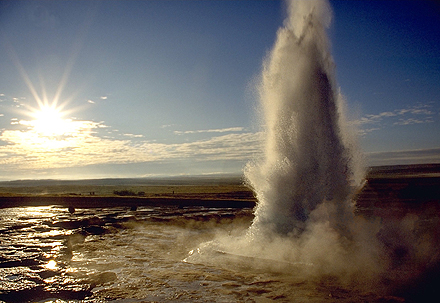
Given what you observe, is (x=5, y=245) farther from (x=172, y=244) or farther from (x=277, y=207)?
(x=277, y=207)

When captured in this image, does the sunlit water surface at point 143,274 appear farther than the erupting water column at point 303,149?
No

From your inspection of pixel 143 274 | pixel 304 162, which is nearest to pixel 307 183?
pixel 304 162

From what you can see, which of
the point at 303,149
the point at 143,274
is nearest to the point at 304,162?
the point at 303,149

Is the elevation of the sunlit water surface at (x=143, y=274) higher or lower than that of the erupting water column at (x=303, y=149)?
lower

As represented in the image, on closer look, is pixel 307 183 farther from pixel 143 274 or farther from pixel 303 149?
pixel 143 274

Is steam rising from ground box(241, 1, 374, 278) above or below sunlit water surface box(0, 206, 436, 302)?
above

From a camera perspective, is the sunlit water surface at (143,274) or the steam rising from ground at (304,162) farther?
the steam rising from ground at (304,162)

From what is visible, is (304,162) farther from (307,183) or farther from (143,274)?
(143,274)

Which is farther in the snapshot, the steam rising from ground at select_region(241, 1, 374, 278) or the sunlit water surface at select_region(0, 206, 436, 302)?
the steam rising from ground at select_region(241, 1, 374, 278)

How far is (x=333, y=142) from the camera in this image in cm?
1088

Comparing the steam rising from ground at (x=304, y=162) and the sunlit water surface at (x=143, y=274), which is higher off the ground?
the steam rising from ground at (x=304, y=162)

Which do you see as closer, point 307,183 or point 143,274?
point 143,274

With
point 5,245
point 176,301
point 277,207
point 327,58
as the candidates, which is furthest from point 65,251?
point 327,58

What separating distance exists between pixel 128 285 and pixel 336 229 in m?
6.26
